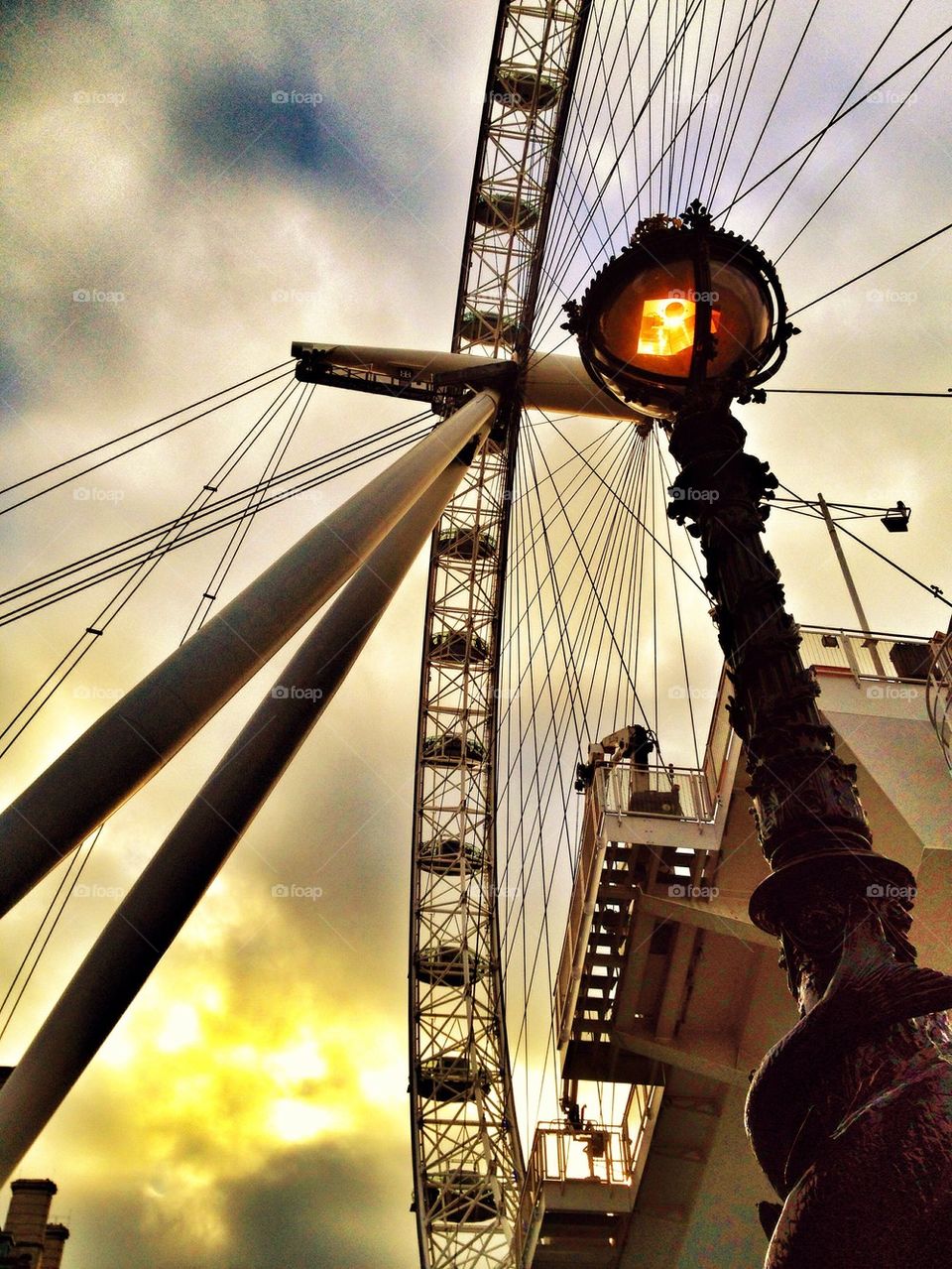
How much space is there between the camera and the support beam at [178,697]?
5605mm

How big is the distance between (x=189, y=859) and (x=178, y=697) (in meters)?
2.09

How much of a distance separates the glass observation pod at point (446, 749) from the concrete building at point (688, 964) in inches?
567

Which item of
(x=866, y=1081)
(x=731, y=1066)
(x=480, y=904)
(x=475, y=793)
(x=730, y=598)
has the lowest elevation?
(x=866, y=1081)

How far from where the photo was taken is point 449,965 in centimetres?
2620

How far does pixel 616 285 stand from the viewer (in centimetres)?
462

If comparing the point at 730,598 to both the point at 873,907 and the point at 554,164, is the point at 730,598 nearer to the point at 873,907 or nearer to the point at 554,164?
the point at 873,907

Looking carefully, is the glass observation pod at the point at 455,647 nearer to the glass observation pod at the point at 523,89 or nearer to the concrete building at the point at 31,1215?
the glass observation pod at the point at 523,89

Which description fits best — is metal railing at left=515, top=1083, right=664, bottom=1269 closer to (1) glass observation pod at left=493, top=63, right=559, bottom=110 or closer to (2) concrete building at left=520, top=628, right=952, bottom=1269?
(2) concrete building at left=520, top=628, right=952, bottom=1269

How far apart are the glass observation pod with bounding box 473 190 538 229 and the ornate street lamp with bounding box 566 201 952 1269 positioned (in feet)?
68.8

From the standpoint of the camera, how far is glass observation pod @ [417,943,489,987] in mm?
26078

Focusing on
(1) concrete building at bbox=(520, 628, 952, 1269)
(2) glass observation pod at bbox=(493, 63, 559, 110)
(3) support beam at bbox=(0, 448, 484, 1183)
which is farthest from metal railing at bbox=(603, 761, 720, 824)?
(2) glass observation pod at bbox=(493, 63, 559, 110)

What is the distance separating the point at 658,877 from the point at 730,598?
9.11 metres

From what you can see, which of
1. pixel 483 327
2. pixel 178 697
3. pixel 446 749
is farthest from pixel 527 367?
pixel 446 749

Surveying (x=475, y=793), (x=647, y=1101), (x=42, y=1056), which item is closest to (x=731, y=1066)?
(x=647, y=1101)
